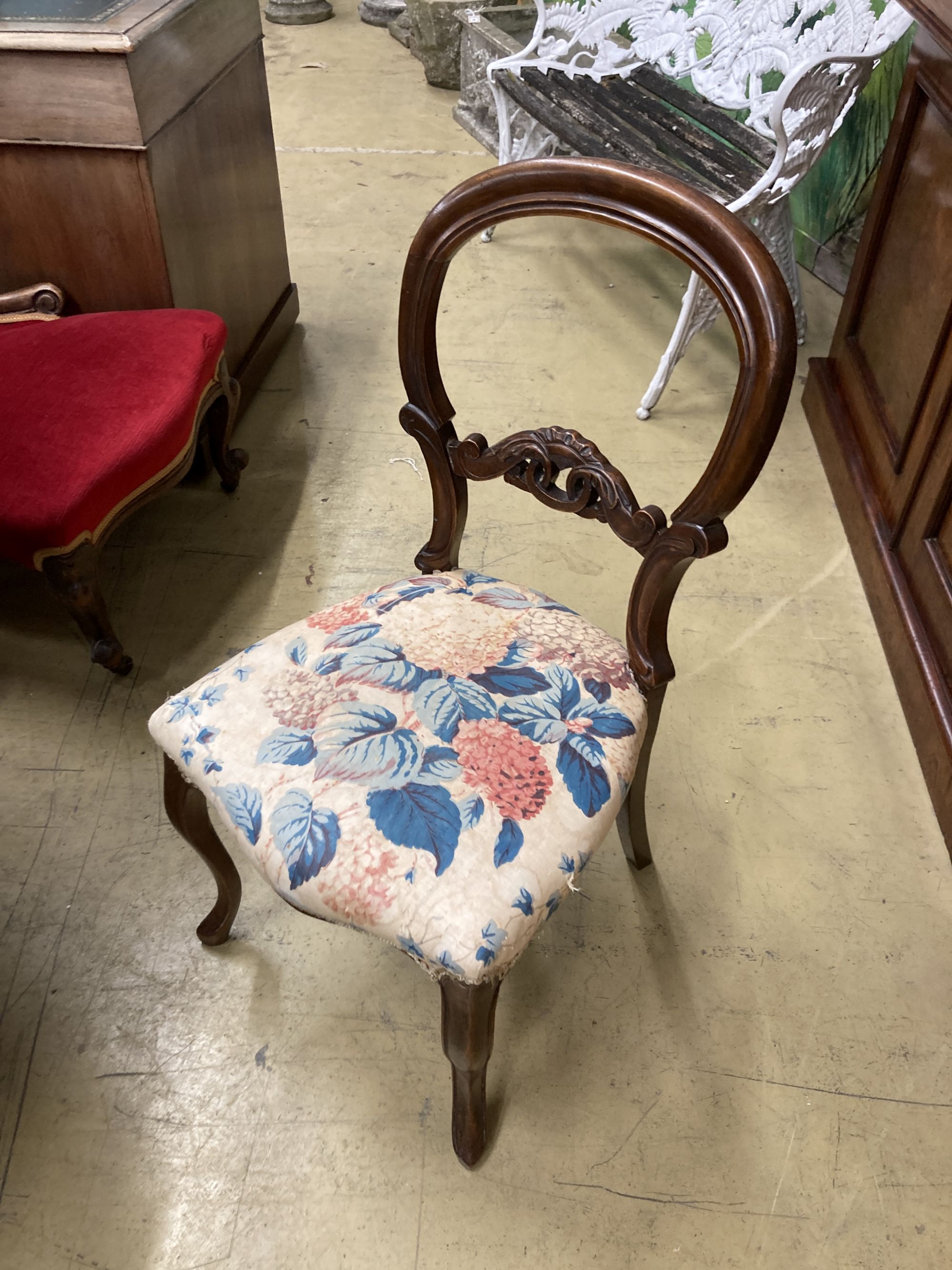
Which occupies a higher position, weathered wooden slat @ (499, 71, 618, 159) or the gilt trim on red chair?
weathered wooden slat @ (499, 71, 618, 159)

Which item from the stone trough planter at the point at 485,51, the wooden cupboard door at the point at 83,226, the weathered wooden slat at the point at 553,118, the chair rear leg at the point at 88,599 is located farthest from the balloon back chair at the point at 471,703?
the stone trough planter at the point at 485,51

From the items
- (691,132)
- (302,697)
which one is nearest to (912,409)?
(691,132)

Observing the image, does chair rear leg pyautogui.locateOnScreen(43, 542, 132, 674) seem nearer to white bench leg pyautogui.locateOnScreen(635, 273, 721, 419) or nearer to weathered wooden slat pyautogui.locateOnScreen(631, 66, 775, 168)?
white bench leg pyautogui.locateOnScreen(635, 273, 721, 419)

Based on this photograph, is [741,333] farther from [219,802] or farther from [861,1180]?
[861,1180]

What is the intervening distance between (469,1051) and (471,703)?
340 millimetres

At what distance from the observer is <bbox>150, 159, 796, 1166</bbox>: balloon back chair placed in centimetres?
85

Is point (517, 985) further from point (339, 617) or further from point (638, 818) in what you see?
point (339, 617)

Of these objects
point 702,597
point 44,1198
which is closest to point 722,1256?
point 44,1198

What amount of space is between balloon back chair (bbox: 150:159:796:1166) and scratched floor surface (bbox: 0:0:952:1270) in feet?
0.54

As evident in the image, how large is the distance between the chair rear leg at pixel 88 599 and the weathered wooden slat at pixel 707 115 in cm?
167

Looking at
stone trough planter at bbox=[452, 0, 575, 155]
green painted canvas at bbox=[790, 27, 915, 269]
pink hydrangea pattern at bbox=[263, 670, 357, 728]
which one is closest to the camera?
pink hydrangea pattern at bbox=[263, 670, 357, 728]

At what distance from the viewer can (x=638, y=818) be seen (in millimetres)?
1321

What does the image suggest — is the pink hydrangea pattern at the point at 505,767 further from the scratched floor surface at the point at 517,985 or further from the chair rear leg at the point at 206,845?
the scratched floor surface at the point at 517,985

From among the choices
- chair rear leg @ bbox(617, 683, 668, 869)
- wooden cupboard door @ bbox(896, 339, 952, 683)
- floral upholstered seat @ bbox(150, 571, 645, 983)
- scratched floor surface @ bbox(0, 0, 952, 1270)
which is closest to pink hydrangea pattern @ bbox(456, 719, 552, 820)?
floral upholstered seat @ bbox(150, 571, 645, 983)
